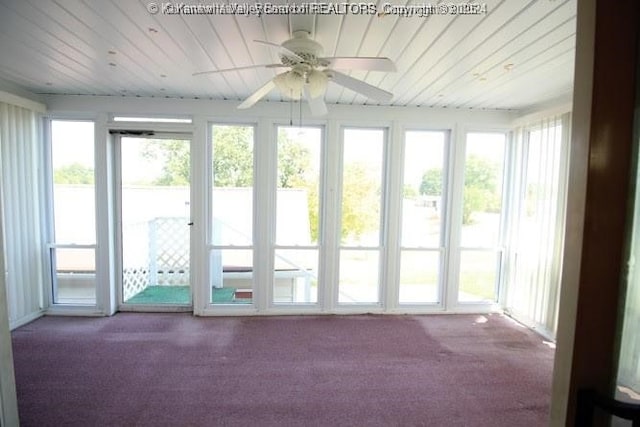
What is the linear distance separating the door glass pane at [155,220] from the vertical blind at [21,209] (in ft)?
2.92

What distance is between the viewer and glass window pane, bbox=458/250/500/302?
14.1 feet

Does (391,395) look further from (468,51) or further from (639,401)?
(468,51)

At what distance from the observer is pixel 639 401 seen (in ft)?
3.52

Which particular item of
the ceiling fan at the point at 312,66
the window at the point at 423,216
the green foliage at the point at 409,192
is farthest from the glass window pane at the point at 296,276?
the ceiling fan at the point at 312,66

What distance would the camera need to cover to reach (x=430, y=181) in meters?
4.20

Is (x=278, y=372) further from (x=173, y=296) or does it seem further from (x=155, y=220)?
(x=155, y=220)

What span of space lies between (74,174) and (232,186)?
1.87 m

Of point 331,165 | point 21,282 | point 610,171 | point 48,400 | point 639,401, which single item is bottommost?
point 48,400

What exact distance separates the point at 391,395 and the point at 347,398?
1.13ft

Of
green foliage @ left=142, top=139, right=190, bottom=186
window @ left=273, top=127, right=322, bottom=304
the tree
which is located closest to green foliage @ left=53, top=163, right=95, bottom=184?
green foliage @ left=142, top=139, right=190, bottom=186

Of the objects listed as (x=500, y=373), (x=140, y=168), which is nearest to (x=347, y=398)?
(x=500, y=373)

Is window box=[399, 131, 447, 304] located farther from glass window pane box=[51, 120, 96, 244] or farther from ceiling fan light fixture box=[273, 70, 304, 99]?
glass window pane box=[51, 120, 96, 244]

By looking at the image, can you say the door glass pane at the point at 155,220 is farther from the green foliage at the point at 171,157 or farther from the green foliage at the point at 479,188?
the green foliage at the point at 479,188

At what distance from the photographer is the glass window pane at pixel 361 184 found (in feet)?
13.5
